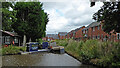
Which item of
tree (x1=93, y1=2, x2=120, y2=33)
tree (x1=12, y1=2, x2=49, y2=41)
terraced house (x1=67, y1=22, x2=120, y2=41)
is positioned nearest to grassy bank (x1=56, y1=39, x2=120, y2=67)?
terraced house (x1=67, y1=22, x2=120, y2=41)

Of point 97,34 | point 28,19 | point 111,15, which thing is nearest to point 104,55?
point 111,15

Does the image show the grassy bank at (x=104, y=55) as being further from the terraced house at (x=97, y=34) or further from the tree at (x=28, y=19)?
the tree at (x=28, y=19)

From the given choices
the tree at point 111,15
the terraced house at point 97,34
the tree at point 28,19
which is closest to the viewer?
the tree at point 111,15

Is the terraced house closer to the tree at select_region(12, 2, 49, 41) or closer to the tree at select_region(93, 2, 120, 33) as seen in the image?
the tree at select_region(93, 2, 120, 33)

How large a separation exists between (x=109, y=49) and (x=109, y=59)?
83 cm

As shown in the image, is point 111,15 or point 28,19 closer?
point 111,15

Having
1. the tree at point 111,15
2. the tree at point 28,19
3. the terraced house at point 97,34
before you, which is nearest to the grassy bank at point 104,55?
the terraced house at point 97,34

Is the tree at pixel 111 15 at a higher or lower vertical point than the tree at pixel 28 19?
lower

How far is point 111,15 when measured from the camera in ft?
15.2

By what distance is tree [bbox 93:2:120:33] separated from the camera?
4520 mm

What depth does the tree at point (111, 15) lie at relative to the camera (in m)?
4.52

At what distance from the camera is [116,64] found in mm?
5242

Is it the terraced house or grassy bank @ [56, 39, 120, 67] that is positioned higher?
the terraced house

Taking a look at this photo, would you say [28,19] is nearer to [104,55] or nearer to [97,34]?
[97,34]
